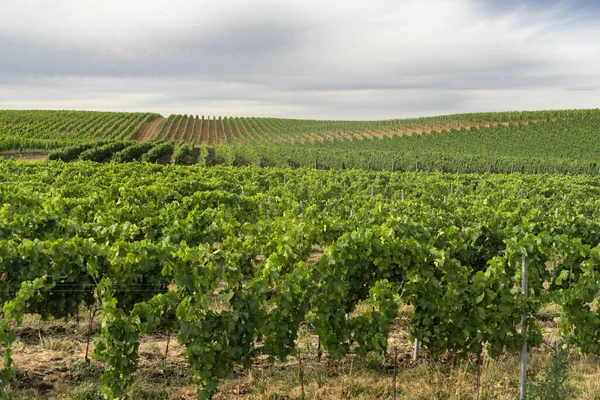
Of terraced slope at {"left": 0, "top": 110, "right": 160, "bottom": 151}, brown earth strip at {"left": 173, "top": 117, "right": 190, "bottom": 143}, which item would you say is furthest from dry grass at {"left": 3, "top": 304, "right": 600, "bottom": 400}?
brown earth strip at {"left": 173, "top": 117, "right": 190, "bottom": 143}

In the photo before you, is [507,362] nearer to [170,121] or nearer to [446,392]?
[446,392]

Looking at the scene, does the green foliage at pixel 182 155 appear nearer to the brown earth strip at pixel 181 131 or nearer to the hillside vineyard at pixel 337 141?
the hillside vineyard at pixel 337 141

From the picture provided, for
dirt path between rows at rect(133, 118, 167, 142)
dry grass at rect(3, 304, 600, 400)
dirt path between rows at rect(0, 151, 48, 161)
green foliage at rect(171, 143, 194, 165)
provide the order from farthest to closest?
1. dirt path between rows at rect(133, 118, 167, 142)
2. dirt path between rows at rect(0, 151, 48, 161)
3. green foliage at rect(171, 143, 194, 165)
4. dry grass at rect(3, 304, 600, 400)

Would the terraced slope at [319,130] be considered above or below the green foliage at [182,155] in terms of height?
above

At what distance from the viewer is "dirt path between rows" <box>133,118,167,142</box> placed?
211 ft

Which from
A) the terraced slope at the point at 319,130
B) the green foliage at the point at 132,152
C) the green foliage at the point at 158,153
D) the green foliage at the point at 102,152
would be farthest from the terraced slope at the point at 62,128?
the green foliage at the point at 158,153

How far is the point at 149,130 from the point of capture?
70.2 meters

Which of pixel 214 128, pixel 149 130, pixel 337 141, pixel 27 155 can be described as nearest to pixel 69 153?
pixel 27 155

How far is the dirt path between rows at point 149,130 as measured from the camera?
64.3 metres

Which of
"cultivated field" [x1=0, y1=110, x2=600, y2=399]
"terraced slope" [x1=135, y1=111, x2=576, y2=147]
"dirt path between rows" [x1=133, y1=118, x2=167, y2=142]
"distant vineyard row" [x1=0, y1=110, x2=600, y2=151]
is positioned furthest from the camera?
"terraced slope" [x1=135, y1=111, x2=576, y2=147]

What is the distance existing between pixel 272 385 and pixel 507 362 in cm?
349

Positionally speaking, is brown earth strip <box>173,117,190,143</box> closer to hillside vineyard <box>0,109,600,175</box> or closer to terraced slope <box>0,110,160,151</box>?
hillside vineyard <box>0,109,600,175</box>

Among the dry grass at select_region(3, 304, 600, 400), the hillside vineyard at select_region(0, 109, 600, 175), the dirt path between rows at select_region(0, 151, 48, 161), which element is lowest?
the dry grass at select_region(3, 304, 600, 400)

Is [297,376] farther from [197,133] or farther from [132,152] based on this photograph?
[197,133]
